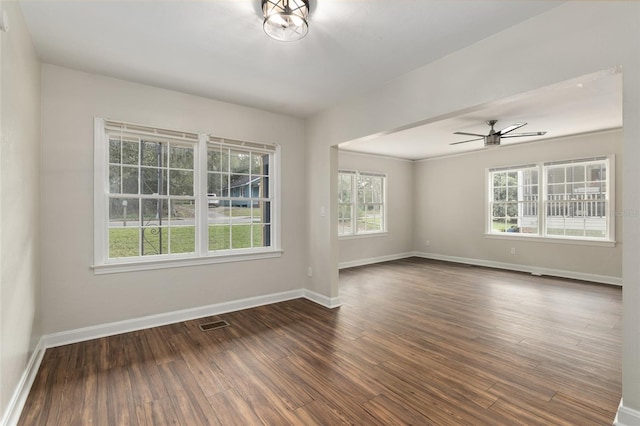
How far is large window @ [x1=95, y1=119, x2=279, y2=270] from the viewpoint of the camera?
322 centimetres

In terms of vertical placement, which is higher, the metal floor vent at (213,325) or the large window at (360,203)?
the large window at (360,203)

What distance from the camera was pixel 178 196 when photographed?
3.60 metres

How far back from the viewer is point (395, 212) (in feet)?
26.2

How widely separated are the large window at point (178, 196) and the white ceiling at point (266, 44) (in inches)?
26.8

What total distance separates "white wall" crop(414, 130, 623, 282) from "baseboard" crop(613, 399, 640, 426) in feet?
15.9

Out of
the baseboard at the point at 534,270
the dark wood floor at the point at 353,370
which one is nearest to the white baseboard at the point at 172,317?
the dark wood floor at the point at 353,370

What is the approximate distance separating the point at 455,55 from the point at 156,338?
4.10 m

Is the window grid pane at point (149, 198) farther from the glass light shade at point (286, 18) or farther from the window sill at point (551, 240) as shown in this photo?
the window sill at point (551, 240)

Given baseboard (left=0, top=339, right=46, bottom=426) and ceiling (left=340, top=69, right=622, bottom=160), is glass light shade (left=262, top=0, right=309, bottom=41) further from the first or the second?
baseboard (left=0, top=339, right=46, bottom=426)

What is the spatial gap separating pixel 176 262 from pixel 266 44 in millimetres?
2650

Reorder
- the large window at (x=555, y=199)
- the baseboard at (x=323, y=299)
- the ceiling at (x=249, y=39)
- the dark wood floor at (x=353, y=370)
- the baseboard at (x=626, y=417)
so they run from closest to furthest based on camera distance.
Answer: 1. the baseboard at (x=626, y=417)
2. the dark wood floor at (x=353, y=370)
3. the ceiling at (x=249, y=39)
4. the baseboard at (x=323, y=299)
5. the large window at (x=555, y=199)

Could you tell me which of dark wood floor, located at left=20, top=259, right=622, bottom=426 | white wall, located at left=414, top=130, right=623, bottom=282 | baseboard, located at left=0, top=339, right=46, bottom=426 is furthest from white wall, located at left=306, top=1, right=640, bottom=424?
white wall, located at left=414, top=130, right=623, bottom=282

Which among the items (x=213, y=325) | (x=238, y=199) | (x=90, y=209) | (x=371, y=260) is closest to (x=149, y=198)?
(x=90, y=209)

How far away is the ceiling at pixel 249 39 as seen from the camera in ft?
6.81
